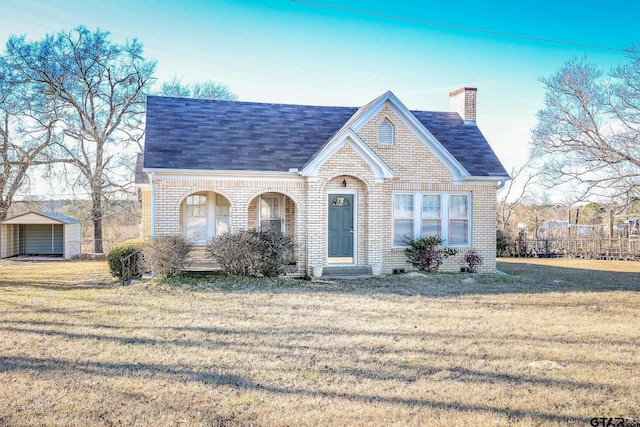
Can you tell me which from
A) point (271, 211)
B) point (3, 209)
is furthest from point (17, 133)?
point (271, 211)

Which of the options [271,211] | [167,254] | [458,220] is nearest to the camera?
[167,254]

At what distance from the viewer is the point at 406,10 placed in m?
15.3

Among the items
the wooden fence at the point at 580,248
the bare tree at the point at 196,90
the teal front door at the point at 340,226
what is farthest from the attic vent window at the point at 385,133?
the bare tree at the point at 196,90

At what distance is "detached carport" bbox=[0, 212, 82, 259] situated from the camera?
24191 millimetres

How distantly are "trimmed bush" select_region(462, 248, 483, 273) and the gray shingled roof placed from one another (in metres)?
2.63

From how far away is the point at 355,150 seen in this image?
49.8 ft

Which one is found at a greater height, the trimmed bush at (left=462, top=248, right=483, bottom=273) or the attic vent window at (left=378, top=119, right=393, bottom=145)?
the attic vent window at (left=378, top=119, right=393, bottom=145)

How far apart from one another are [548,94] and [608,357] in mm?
25181

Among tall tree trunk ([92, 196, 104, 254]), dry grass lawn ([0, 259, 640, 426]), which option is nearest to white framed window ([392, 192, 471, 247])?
dry grass lawn ([0, 259, 640, 426])

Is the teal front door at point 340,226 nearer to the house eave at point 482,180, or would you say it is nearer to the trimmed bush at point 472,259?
the house eave at point 482,180

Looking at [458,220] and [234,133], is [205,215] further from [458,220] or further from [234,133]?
[458,220]

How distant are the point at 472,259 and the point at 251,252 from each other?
7.41 meters

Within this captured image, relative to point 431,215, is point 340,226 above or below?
below

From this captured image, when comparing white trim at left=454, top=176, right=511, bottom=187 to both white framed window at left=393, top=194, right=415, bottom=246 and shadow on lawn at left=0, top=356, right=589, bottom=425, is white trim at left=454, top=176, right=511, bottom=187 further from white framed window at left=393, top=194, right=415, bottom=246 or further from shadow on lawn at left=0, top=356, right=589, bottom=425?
shadow on lawn at left=0, top=356, right=589, bottom=425
